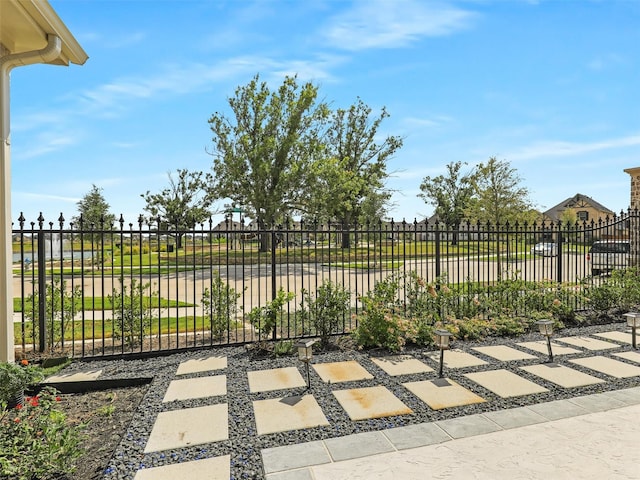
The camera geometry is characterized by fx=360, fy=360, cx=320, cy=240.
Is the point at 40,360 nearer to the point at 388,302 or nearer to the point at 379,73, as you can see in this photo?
the point at 388,302

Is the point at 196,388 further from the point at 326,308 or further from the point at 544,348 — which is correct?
the point at 544,348

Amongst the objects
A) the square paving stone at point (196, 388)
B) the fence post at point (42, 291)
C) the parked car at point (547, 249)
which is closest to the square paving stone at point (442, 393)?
the square paving stone at point (196, 388)

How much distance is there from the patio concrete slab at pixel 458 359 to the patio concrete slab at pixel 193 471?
10.2 feet

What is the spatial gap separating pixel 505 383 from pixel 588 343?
2.57 meters

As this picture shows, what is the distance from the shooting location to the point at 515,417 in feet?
10.8

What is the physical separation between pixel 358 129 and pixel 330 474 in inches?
1158

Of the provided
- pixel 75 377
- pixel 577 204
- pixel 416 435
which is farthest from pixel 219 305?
pixel 577 204

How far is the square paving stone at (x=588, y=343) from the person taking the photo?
5.39 m

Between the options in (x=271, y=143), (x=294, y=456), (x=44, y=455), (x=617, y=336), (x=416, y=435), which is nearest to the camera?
(x=44, y=455)

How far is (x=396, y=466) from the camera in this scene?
260 cm

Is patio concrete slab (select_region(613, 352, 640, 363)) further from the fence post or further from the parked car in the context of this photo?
the fence post

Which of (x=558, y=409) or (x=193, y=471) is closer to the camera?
(x=193, y=471)

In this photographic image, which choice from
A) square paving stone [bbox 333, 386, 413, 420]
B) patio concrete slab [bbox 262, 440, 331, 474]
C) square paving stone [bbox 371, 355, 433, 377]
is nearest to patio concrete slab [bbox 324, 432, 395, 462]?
patio concrete slab [bbox 262, 440, 331, 474]

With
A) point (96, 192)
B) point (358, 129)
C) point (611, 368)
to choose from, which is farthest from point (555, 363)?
point (96, 192)
